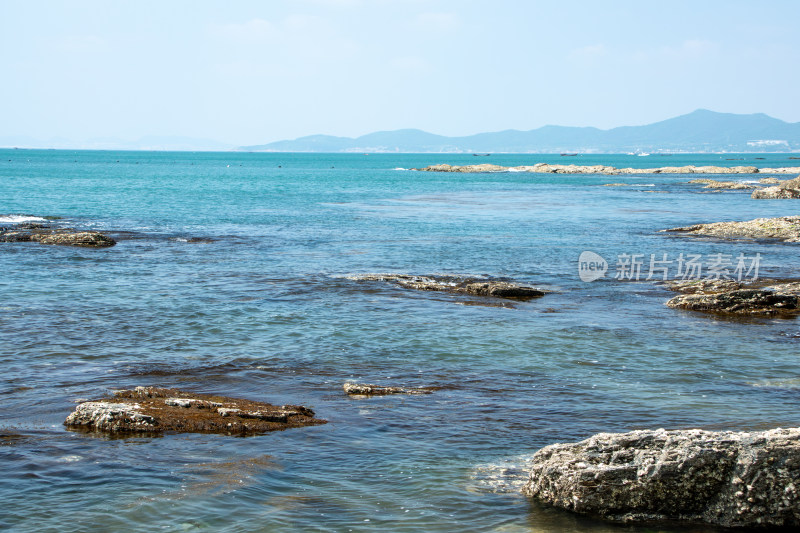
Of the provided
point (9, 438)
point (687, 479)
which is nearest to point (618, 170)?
point (687, 479)

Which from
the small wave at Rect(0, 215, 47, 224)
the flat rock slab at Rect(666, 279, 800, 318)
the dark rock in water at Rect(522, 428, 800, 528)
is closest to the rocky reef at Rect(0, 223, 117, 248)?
the small wave at Rect(0, 215, 47, 224)

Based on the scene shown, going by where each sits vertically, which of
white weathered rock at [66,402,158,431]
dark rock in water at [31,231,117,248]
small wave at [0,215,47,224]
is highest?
small wave at [0,215,47,224]

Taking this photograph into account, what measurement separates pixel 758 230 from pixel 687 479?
126ft

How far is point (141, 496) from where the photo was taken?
974cm

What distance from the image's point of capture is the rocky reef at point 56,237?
119 ft

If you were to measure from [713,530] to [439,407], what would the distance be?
5.74 m

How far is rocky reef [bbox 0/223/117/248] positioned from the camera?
36219 millimetres

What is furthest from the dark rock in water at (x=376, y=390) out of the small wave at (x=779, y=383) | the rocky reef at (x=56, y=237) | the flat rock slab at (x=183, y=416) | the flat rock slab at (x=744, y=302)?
the rocky reef at (x=56, y=237)

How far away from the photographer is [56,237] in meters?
37.3

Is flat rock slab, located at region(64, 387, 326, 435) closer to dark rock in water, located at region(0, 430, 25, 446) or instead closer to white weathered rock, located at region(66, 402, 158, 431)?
white weathered rock, located at region(66, 402, 158, 431)

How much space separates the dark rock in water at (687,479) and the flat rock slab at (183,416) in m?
4.98

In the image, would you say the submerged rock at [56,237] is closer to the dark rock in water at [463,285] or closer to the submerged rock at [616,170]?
the dark rock in water at [463,285]

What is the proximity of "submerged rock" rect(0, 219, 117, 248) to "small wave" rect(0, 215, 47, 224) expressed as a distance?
522 cm

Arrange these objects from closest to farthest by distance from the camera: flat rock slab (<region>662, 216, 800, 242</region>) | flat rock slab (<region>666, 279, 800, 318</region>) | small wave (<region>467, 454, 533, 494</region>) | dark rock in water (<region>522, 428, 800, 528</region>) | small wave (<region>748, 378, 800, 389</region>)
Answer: dark rock in water (<region>522, 428, 800, 528</region>), small wave (<region>467, 454, 533, 494</region>), small wave (<region>748, 378, 800, 389</region>), flat rock slab (<region>666, 279, 800, 318</region>), flat rock slab (<region>662, 216, 800, 242</region>)
